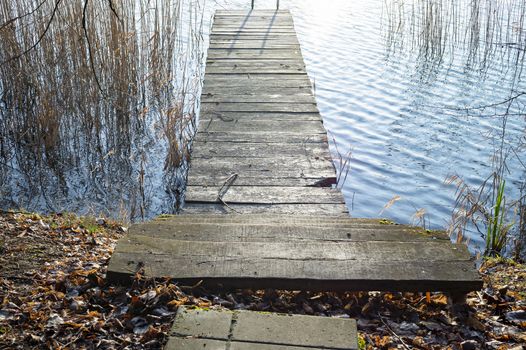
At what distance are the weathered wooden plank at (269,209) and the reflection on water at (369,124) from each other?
1157 millimetres

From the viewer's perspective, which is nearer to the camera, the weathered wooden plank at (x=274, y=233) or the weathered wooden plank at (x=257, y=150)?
the weathered wooden plank at (x=274, y=233)

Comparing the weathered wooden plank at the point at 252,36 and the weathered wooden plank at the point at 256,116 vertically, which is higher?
the weathered wooden plank at the point at 252,36

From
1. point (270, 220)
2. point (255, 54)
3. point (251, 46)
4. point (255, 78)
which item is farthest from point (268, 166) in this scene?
point (251, 46)

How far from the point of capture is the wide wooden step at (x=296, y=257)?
2270mm

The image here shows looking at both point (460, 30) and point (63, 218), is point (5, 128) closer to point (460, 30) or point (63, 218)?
point (63, 218)

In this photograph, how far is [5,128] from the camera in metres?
5.66

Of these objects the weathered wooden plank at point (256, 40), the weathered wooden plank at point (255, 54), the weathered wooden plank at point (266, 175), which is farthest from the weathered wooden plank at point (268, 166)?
the weathered wooden plank at point (256, 40)

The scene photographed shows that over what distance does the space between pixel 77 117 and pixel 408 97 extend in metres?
3.96

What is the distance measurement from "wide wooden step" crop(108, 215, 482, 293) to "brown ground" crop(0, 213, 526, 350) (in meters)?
0.08

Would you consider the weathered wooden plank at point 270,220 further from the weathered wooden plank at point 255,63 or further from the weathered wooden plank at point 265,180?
the weathered wooden plank at point 255,63

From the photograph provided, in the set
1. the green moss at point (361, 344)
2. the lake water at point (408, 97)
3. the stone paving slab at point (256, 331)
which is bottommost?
the lake water at point (408, 97)

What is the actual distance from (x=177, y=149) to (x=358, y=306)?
342cm

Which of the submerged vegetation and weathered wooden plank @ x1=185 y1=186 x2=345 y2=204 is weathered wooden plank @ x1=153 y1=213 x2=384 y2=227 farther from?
the submerged vegetation

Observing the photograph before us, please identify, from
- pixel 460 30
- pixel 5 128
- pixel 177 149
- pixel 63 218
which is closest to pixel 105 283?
pixel 63 218
